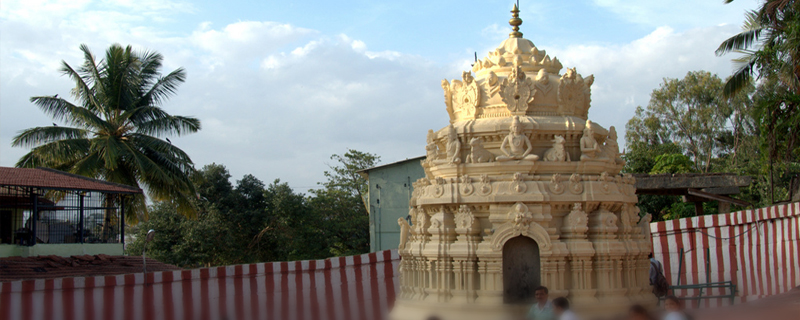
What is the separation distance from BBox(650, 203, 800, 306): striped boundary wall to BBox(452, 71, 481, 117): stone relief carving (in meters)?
7.34

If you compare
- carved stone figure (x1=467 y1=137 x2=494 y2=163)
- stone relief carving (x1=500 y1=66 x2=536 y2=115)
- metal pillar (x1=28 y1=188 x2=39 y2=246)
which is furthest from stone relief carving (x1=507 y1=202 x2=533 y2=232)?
metal pillar (x1=28 y1=188 x2=39 y2=246)

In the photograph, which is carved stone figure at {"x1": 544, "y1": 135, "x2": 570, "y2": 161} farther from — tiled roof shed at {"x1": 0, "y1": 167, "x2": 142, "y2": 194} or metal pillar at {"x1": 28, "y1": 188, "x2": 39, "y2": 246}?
metal pillar at {"x1": 28, "y1": 188, "x2": 39, "y2": 246}

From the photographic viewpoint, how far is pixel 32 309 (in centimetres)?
1370

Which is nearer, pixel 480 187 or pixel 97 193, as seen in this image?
pixel 480 187

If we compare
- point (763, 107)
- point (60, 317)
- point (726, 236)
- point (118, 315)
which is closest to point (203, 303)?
point (118, 315)

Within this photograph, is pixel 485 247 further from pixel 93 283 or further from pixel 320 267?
pixel 93 283

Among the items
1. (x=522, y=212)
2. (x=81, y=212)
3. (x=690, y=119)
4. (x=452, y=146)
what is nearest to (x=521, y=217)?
(x=522, y=212)

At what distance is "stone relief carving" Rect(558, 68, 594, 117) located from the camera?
12.5 metres

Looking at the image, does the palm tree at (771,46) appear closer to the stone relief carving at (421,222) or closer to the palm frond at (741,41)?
the palm frond at (741,41)

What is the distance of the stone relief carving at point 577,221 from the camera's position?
11.6 metres

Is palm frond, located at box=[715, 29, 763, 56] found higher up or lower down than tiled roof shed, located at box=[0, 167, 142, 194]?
higher up

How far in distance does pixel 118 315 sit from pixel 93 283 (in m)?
0.89

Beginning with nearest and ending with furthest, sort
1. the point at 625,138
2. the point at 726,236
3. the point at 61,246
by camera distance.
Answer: the point at 726,236 < the point at 61,246 < the point at 625,138

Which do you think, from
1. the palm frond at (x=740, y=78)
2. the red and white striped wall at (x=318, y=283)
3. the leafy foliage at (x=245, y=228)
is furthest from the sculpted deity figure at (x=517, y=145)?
the leafy foliage at (x=245, y=228)
